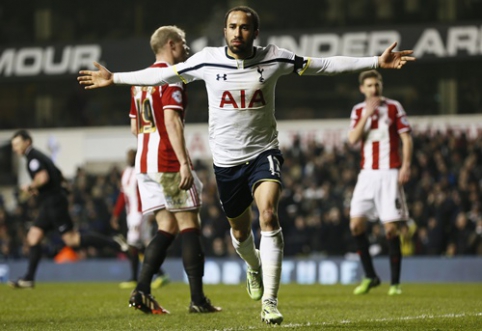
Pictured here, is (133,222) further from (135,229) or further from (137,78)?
(137,78)

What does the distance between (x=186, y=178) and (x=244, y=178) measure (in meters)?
0.52

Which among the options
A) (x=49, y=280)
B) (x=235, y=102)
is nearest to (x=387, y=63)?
(x=235, y=102)

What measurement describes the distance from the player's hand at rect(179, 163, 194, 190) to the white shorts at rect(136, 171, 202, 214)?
591 millimetres

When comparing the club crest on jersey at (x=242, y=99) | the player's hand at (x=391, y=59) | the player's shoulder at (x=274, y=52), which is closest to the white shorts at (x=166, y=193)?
the club crest on jersey at (x=242, y=99)

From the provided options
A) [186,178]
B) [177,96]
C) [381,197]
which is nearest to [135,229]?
[381,197]

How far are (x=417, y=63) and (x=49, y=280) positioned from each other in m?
11.9

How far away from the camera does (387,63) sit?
6930 mm

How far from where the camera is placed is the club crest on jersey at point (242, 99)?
7031mm

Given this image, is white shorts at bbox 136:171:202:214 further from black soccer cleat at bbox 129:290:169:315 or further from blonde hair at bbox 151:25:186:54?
blonde hair at bbox 151:25:186:54

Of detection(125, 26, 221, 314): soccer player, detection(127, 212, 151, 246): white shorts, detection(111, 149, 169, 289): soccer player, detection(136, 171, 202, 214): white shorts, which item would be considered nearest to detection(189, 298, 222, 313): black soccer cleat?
detection(125, 26, 221, 314): soccer player

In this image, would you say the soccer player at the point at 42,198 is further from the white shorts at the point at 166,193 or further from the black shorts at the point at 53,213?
the white shorts at the point at 166,193

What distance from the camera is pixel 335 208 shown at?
1934cm

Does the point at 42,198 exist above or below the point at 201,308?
above

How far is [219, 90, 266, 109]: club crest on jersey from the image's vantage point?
703 centimetres
